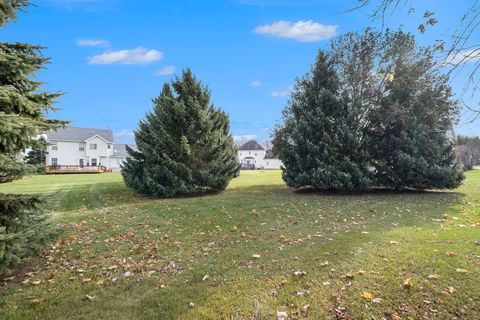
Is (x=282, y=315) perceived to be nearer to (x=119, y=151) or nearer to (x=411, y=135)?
(x=411, y=135)

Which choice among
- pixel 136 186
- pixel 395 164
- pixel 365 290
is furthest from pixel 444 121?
pixel 136 186

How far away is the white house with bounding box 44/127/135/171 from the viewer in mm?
47719

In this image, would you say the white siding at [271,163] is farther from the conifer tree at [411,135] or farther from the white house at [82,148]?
the conifer tree at [411,135]

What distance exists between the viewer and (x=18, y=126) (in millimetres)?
3957

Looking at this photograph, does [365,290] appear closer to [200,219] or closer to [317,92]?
[200,219]

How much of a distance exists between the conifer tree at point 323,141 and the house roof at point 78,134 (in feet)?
140

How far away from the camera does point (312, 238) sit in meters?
6.46

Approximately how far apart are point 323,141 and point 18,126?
11.8 metres

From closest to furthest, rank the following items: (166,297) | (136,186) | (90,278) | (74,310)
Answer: (74,310)
(166,297)
(90,278)
(136,186)

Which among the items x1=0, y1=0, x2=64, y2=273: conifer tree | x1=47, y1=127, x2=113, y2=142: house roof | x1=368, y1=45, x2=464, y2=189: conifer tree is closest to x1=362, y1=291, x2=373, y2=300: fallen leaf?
x1=0, y1=0, x2=64, y2=273: conifer tree

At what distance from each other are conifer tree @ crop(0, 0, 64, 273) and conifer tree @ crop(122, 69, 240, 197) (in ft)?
28.2

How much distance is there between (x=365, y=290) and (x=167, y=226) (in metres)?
5.27

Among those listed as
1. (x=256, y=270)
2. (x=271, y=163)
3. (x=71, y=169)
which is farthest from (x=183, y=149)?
(x=271, y=163)

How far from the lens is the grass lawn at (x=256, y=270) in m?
3.71
